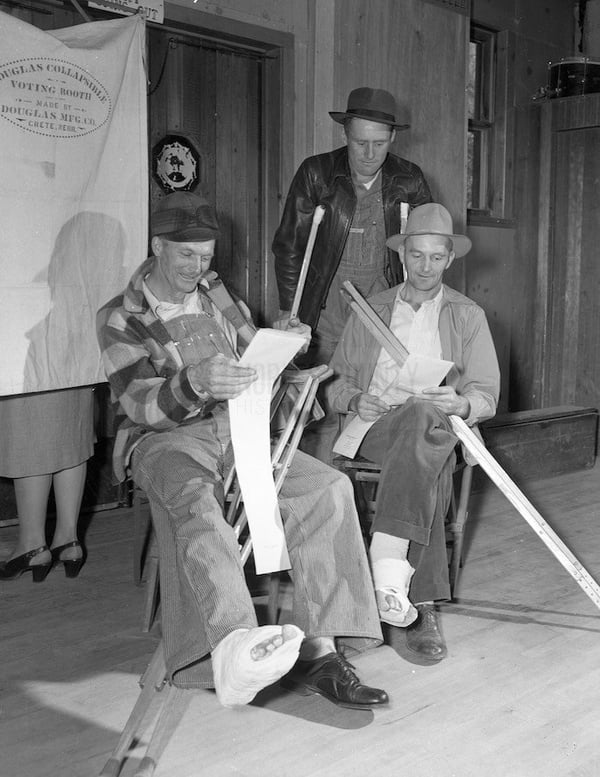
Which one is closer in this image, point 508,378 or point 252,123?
point 252,123

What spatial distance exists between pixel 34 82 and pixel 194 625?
174 cm

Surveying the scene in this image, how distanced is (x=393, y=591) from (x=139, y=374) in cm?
82

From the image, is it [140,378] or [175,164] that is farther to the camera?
[175,164]

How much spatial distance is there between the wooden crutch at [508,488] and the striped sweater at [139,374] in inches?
19.8

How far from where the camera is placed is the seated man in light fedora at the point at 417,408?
238 centimetres

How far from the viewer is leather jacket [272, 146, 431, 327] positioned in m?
3.12

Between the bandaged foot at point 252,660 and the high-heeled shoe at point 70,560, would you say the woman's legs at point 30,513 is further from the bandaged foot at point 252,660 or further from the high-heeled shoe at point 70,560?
the bandaged foot at point 252,660

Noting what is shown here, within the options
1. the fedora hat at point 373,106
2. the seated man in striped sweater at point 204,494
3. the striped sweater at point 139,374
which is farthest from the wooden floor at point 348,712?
the fedora hat at point 373,106

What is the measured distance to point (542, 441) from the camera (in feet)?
14.8

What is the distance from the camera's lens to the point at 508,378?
5.78 meters

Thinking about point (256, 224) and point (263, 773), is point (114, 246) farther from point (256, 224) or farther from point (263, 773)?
point (263, 773)

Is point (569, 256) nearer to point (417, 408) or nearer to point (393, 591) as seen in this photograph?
point (417, 408)

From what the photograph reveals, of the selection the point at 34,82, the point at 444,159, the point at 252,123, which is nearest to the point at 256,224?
the point at 252,123

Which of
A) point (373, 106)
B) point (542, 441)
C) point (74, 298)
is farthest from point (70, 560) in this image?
point (542, 441)
